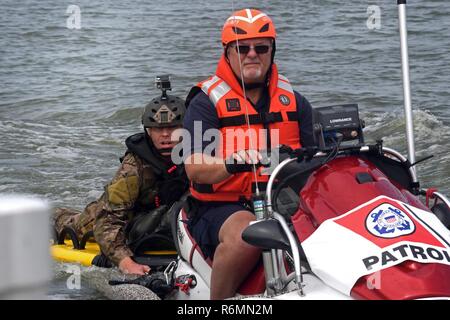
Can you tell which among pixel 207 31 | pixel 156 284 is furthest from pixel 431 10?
pixel 156 284

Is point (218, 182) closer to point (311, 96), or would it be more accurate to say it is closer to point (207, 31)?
point (311, 96)

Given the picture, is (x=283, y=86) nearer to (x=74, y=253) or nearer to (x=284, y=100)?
(x=284, y=100)

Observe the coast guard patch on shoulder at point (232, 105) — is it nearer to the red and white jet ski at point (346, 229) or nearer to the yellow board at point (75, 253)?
the red and white jet ski at point (346, 229)

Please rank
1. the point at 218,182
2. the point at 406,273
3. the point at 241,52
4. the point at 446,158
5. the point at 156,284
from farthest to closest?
the point at 446,158
the point at 156,284
the point at 241,52
the point at 218,182
the point at 406,273

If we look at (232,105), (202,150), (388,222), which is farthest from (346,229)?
(232,105)

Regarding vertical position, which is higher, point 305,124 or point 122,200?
point 305,124

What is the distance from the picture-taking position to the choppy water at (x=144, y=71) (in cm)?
1016

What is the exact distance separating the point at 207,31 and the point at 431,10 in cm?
419

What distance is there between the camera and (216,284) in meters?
4.24

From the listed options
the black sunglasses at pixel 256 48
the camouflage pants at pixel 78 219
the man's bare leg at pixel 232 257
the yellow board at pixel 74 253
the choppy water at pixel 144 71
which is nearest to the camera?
the man's bare leg at pixel 232 257

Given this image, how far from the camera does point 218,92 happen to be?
14.8 feet

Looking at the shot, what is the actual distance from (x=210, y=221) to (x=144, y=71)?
10984mm

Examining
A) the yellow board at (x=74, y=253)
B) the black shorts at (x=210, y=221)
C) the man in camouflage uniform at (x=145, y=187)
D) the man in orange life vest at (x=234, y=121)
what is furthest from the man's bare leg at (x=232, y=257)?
the yellow board at (x=74, y=253)

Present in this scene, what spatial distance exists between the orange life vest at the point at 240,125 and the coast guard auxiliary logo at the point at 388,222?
912 millimetres
